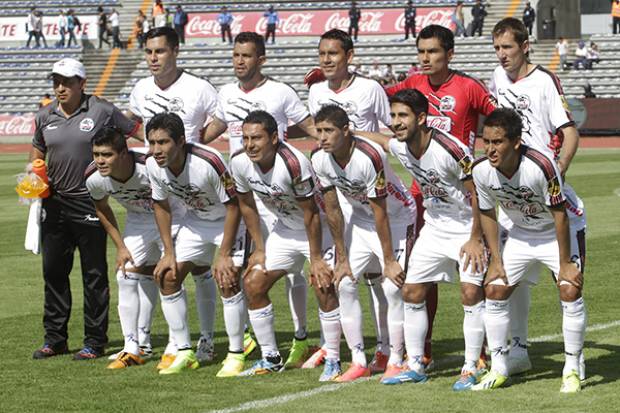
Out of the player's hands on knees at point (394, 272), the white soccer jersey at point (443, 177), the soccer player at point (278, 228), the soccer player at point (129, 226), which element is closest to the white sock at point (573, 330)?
the white soccer jersey at point (443, 177)

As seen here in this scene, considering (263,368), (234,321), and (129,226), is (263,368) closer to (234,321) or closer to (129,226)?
(234,321)

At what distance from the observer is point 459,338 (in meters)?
10.4

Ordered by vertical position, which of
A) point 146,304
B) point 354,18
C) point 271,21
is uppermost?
point 271,21

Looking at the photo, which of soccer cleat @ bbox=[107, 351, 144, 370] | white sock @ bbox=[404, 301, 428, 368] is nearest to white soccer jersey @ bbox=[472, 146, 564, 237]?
white sock @ bbox=[404, 301, 428, 368]

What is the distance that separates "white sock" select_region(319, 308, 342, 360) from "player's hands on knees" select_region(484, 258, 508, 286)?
1229 mm

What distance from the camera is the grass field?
312 inches

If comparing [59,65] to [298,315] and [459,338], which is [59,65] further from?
[459,338]

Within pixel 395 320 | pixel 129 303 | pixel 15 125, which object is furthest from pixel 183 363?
pixel 15 125

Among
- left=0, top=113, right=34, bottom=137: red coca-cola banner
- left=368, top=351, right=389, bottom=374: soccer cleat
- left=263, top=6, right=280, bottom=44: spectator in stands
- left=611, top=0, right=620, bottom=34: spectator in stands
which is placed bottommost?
left=368, top=351, right=389, bottom=374: soccer cleat

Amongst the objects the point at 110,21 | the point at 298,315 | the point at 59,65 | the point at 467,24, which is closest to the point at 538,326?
the point at 298,315

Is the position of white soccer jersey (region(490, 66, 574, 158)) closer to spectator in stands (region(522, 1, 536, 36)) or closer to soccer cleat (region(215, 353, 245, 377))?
soccer cleat (region(215, 353, 245, 377))

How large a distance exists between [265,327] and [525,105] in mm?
2515

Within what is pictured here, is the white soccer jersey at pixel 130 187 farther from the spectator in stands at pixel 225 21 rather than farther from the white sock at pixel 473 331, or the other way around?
the spectator in stands at pixel 225 21

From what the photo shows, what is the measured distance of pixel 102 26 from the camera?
53.8 meters
